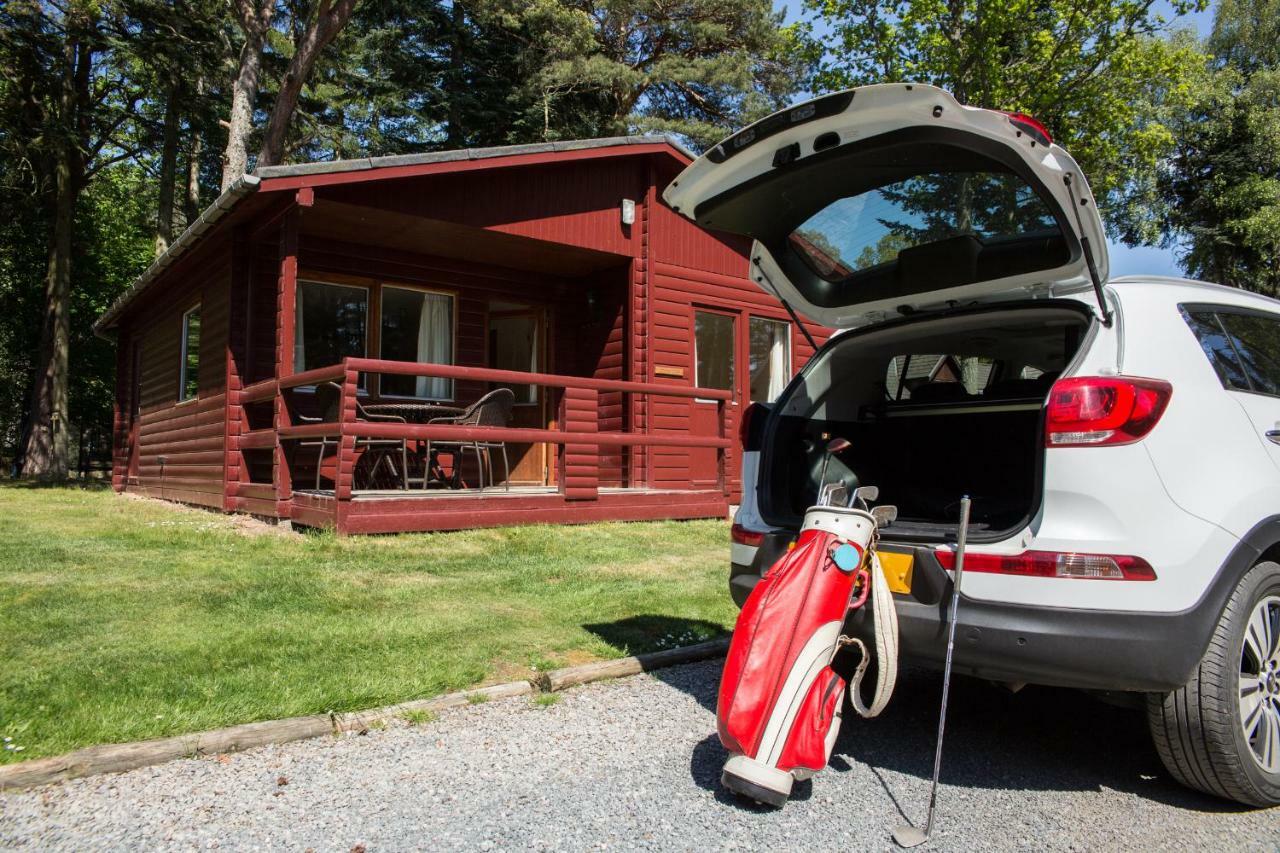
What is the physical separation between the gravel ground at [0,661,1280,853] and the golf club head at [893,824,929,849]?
0.03 m

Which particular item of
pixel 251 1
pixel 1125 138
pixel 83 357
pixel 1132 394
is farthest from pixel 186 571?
pixel 1125 138

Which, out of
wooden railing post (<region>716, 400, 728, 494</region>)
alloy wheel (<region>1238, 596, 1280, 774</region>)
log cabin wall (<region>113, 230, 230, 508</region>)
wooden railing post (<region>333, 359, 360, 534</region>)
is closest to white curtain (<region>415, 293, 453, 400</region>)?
log cabin wall (<region>113, 230, 230, 508</region>)

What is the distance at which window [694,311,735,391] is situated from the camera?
11.3m

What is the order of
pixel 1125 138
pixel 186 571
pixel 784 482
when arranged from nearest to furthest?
pixel 784 482, pixel 186 571, pixel 1125 138

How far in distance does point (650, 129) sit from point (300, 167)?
15.7m

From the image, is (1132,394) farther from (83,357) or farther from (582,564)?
(83,357)

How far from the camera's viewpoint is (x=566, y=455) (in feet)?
27.5

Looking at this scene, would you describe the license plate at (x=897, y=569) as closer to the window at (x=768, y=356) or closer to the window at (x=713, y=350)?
the window at (x=713, y=350)

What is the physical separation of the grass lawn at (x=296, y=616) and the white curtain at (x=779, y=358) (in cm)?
469

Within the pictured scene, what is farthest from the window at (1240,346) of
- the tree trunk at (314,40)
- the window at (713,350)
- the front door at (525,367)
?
the tree trunk at (314,40)

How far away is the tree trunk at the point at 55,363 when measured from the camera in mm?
18859

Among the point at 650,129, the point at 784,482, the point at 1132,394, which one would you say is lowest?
the point at 784,482

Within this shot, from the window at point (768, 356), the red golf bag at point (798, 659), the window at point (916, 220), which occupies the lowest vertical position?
the red golf bag at point (798, 659)

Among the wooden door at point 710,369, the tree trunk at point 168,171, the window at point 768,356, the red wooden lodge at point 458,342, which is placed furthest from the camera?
the tree trunk at point 168,171
